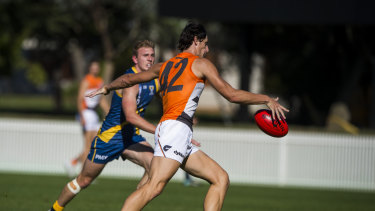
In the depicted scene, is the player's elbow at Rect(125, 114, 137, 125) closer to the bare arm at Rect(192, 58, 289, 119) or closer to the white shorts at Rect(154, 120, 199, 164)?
the white shorts at Rect(154, 120, 199, 164)

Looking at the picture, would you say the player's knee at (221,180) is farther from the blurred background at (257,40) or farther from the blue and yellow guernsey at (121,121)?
the blurred background at (257,40)

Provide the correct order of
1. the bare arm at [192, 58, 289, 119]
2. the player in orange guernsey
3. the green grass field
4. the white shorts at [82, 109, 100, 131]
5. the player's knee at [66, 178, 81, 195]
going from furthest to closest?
1. the white shorts at [82, 109, 100, 131]
2. the green grass field
3. the player's knee at [66, 178, 81, 195]
4. the player in orange guernsey
5. the bare arm at [192, 58, 289, 119]

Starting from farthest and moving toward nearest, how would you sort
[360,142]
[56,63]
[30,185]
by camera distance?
[56,63] → [360,142] → [30,185]

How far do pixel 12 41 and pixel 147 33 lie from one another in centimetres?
892

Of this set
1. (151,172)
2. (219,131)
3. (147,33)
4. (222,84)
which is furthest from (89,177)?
(147,33)

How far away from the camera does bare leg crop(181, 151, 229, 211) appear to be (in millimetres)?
6617

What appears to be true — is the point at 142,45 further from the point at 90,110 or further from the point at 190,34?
the point at 90,110

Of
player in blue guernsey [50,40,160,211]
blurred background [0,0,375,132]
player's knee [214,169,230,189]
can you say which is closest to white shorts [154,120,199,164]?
player's knee [214,169,230,189]

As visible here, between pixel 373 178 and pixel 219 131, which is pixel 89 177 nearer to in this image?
pixel 219 131

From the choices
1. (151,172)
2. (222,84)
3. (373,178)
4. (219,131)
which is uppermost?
(222,84)

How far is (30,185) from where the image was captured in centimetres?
1280

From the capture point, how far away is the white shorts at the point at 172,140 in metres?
6.33

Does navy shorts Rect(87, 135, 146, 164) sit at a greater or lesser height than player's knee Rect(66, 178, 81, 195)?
greater

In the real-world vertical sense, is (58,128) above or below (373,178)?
above
